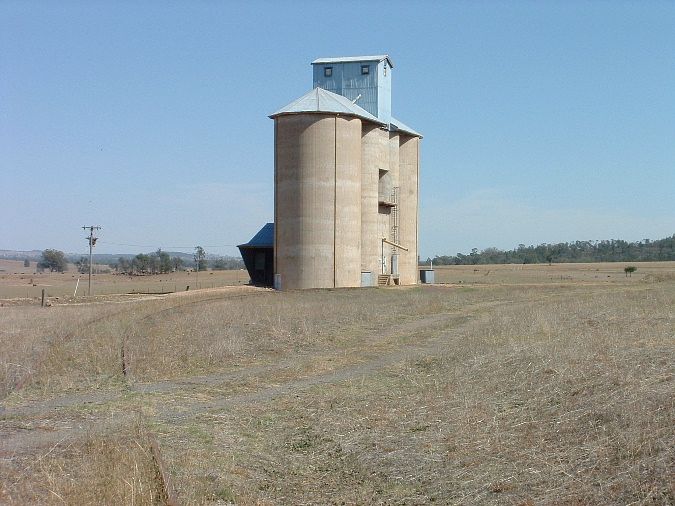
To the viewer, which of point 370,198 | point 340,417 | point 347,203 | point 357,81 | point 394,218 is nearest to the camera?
point 340,417

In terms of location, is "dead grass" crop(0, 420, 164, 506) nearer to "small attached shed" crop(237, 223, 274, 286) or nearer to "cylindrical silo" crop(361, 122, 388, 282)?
"cylindrical silo" crop(361, 122, 388, 282)

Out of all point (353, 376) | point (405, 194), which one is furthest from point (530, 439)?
point (405, 194)

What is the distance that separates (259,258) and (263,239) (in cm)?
150

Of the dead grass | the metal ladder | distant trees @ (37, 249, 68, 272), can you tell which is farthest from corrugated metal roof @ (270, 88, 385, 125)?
distant trees @ (37, 249, 68, 272)

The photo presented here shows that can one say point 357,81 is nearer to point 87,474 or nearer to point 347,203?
point 347,203

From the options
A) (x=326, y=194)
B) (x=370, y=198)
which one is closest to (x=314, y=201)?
(x=326, y=194)

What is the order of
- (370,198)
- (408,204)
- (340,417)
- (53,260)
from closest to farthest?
(340,417) < (370,198) < (408,204) < (53,260)

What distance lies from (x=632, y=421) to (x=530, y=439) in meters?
1.25

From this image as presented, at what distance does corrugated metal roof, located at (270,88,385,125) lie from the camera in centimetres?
5275

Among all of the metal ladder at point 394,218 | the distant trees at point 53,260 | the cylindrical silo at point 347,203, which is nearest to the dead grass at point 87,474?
the cylindrical silo at point 347,203

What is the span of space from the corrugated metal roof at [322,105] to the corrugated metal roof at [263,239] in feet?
36.0

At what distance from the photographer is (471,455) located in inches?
385

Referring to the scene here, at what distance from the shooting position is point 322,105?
5306 cm

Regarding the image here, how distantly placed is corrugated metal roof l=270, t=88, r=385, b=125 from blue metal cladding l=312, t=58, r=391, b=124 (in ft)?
14.0
